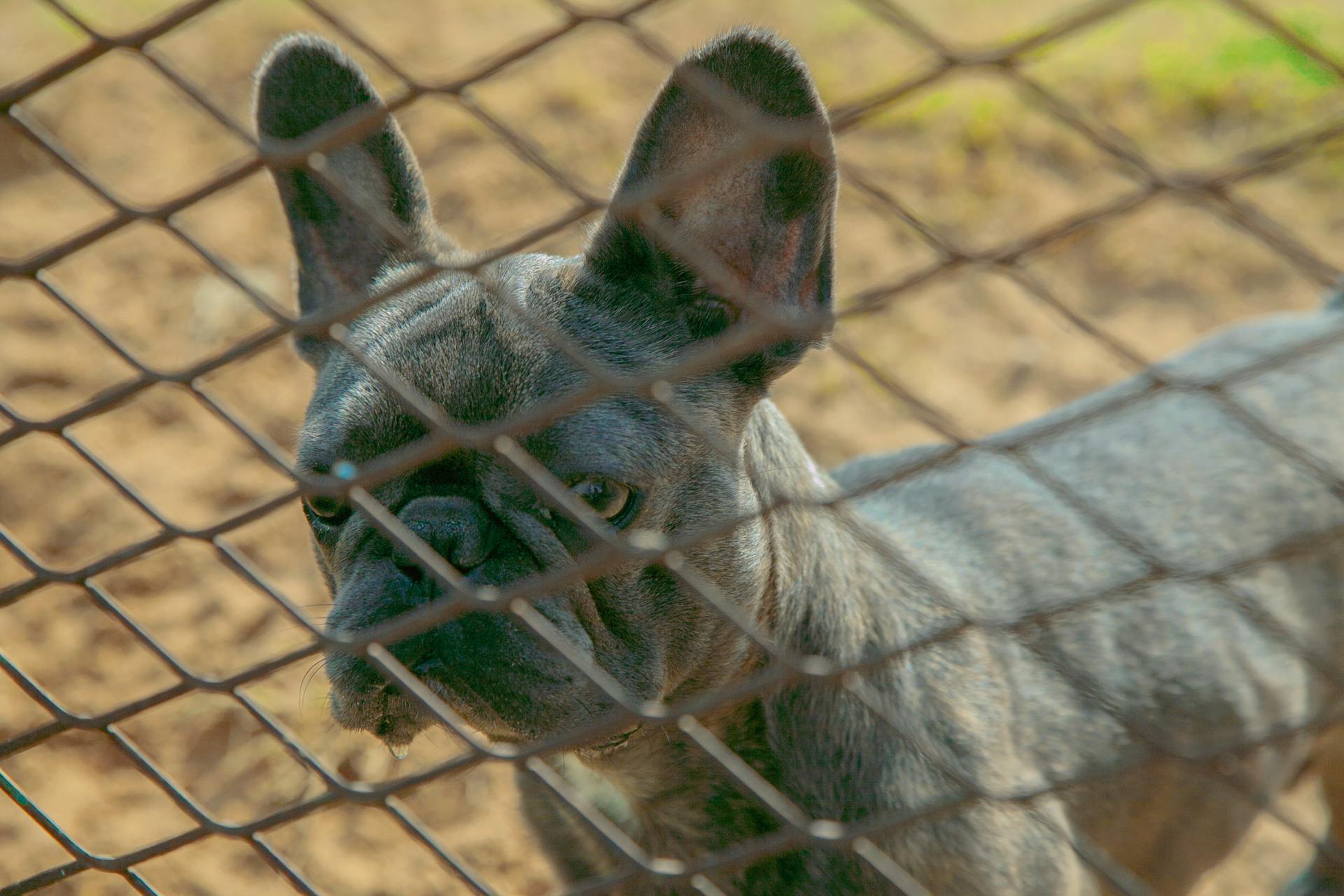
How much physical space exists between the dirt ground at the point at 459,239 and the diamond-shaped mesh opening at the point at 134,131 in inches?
0.7

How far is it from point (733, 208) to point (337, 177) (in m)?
0.79

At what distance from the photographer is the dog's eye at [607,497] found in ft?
8.14

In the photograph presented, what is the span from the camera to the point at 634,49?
751 centimetres

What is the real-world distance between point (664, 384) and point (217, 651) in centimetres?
341

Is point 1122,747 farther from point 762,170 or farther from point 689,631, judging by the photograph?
point 762,170

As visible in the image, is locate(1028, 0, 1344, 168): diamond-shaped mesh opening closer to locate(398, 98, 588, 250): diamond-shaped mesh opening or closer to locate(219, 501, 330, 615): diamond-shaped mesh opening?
locate(398, 98, 588, 250): diamond-shaped mesh opening

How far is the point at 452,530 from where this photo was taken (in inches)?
94.7

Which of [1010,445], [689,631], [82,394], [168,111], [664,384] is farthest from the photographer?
[168,111]

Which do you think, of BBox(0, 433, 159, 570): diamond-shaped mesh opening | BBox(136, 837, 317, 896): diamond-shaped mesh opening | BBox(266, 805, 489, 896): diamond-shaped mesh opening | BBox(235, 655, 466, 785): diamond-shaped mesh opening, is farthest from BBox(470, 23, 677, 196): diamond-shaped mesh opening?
BBox(136, 837, 317, 896): diamond-shaped mesh opening

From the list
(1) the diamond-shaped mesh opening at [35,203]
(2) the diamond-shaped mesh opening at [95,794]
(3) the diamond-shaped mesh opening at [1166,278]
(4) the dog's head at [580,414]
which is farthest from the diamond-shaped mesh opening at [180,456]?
(3) the diamond-shaped mesh opening at [1166,278]


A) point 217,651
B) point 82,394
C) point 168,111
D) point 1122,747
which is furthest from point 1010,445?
point 168,111

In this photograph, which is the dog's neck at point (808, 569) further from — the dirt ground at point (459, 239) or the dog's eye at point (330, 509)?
the dirt ground at point (459, 239)

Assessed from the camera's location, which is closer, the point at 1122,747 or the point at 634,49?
the point at 1122,747

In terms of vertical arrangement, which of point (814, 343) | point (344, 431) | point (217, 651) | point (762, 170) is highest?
point (762, 170)
